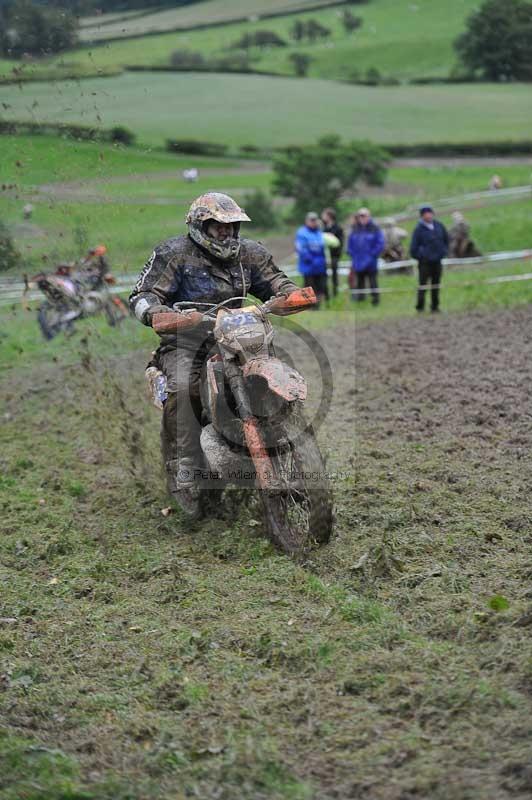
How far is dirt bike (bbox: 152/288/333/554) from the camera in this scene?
761cm

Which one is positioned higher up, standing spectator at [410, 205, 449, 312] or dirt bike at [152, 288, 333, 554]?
dirt bike at [152, 288, 333, 554]

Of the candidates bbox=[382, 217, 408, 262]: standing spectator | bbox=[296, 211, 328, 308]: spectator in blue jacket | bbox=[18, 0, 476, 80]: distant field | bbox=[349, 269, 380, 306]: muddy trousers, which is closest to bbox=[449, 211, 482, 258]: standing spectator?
bbox=[382, 217, 408, 262]: standing spectator

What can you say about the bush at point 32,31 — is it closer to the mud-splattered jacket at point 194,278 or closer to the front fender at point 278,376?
the mud-splattered jacket at point 194,278

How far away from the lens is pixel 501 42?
4306cm

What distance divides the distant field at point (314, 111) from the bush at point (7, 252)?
35.8 meters

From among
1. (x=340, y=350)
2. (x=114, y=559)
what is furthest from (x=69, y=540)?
(x=340, y=350)

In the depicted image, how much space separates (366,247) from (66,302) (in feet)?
19.3

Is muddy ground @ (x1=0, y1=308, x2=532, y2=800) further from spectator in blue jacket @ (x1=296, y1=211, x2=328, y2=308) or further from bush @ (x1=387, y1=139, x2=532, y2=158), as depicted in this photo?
bush @ (x1=387, y1=139, x2=532, y2=158)

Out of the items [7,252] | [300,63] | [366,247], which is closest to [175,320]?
[7,252]

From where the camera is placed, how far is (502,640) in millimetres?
5828

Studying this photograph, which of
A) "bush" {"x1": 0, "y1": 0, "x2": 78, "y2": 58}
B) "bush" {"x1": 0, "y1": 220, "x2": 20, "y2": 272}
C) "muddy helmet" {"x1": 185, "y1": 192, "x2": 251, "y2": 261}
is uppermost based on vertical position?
"bush" {"x1": 0, "y1": 0, "x2": 78, "y2": 58}

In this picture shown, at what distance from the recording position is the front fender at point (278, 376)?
7504 millimetres

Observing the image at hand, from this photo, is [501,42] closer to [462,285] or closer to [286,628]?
[462,285]

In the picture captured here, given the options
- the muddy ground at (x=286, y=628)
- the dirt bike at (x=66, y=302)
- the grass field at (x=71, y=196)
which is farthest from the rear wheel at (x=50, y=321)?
the muddy ground at (x=286, y=628)
